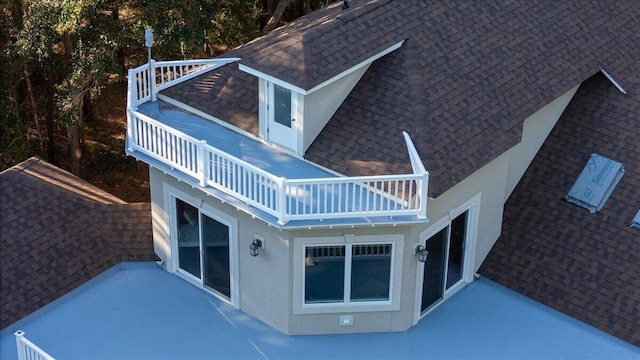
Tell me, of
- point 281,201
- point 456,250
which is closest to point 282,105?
point 281,201

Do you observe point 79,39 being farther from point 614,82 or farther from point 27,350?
point 614,82

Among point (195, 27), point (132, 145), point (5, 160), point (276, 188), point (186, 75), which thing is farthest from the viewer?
point (5, 160)

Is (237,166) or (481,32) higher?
(481,32)

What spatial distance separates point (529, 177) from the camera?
20250 mm

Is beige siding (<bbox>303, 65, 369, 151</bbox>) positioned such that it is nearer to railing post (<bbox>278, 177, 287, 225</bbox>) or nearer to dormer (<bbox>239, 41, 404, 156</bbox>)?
dormer (<bbox>239, 41, 404, 156</bbox>)

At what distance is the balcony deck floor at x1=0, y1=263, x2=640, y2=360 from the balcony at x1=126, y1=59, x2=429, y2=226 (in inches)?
111

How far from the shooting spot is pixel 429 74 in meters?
18.1

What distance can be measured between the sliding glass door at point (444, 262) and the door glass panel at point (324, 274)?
1.84 metres

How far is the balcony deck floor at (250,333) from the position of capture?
1722cm

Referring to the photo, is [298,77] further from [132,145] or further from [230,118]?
[132,145]

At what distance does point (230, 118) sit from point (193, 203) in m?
2.01

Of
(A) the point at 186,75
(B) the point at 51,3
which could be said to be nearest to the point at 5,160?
(B) the point at 51,3

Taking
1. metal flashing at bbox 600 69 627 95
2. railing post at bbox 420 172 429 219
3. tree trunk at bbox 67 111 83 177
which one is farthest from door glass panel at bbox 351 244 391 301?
tree trunk at bbox 67 111 83 177

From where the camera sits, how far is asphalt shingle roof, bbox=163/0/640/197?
17.0m
